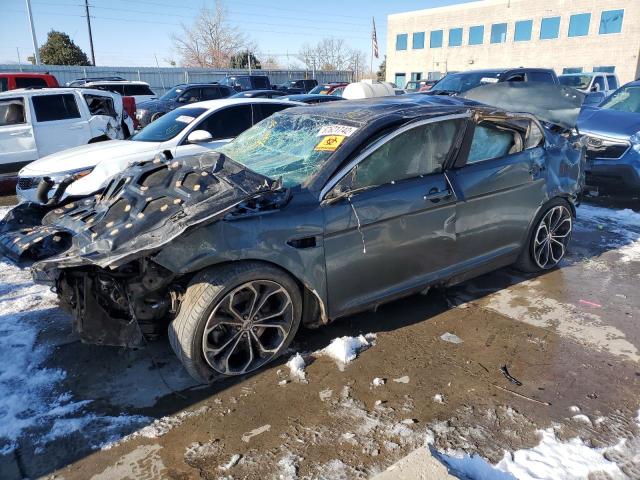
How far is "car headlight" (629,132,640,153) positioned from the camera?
7109 millimetres

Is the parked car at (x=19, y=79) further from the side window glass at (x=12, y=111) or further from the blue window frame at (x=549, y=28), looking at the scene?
the blue window frame at (x=549, y=28)

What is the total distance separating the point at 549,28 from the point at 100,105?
38.3m

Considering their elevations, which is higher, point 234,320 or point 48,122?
point 48,122

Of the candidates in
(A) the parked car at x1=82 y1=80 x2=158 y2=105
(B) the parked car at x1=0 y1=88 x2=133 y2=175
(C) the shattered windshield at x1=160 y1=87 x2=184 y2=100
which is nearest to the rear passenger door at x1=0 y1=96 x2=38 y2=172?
(B) the parked car at x1=0 y1=88 x2=133 y2=175

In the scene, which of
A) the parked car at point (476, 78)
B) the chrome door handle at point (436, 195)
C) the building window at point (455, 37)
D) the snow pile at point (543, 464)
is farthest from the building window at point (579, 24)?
the snow pile at point (543, 464)

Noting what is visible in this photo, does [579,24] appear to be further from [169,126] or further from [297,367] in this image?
[297,367]

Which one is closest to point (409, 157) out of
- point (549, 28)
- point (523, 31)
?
point (549, 28)

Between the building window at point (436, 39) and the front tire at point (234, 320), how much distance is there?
4685cm

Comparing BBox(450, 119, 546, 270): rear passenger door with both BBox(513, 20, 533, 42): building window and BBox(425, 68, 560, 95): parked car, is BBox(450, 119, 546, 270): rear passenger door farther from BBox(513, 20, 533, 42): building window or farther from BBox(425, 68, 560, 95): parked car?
BBox(513, 20, 533, 42): building window

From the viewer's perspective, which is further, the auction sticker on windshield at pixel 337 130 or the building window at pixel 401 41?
the building window at pixel 401 41

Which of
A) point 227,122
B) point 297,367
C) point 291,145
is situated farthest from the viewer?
point 227,122

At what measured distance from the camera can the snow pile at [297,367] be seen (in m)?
3.23

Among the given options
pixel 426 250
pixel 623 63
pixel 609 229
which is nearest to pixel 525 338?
pixel 426 250

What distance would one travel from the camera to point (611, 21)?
34500 mm
